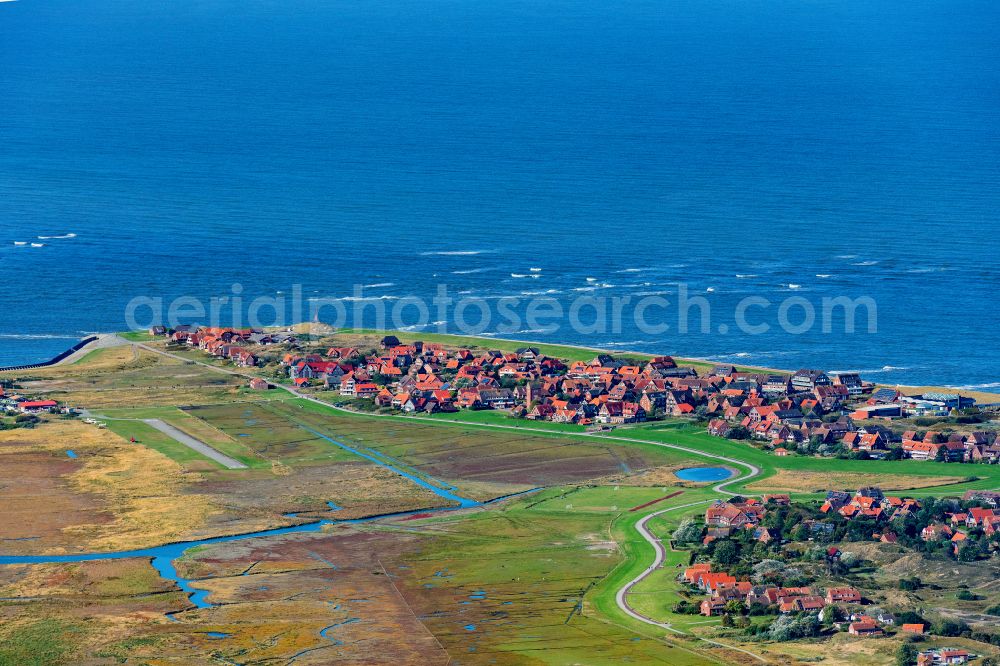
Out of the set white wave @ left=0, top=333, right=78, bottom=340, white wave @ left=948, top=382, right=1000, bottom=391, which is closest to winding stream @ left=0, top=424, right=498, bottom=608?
white wave @ left=948, top=382, right=1000, bottom=391

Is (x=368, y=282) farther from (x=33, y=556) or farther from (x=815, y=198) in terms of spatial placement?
(x=33, y=556)

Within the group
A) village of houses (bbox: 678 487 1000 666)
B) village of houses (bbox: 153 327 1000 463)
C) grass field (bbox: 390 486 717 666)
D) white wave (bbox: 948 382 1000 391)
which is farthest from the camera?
white wave (bbox: 948 382 1000 391)

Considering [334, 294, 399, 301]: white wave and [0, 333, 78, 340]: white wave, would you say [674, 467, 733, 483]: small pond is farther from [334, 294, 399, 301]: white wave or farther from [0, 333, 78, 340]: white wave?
[0, 333, 78, 340]: white wave

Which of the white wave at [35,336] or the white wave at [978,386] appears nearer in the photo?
the white wave at [978,386]

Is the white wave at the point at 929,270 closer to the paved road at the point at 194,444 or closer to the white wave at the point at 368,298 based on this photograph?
the white wave at the point at 368,298

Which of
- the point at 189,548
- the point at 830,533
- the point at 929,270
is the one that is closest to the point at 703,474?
the point at 830,533

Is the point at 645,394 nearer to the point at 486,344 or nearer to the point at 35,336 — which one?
the point at 486,344

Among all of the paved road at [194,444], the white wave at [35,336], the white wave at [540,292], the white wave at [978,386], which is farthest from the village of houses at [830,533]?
the white wave at [35,336]
